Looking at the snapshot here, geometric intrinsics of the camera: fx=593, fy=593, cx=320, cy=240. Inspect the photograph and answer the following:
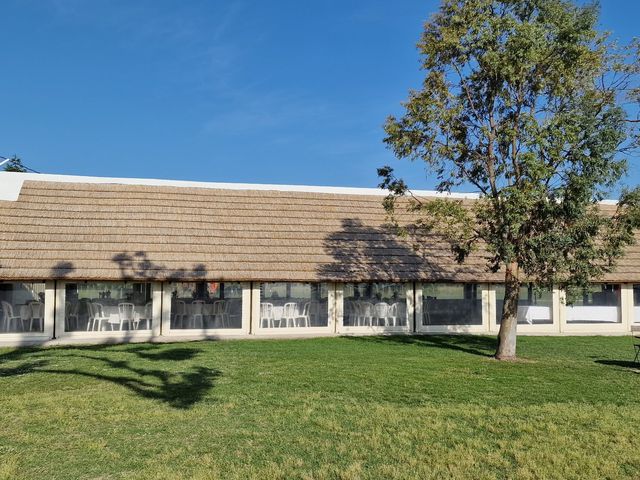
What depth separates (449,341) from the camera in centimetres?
1820

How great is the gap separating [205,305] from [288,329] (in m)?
2.77

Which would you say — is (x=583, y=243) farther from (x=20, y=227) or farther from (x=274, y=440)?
(x=20, y=227)

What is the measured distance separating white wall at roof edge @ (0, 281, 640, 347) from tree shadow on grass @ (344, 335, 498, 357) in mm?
778

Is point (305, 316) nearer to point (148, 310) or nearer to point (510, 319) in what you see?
point (148, 310)

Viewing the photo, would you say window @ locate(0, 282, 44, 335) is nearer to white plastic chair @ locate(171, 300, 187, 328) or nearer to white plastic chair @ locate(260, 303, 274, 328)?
white plastic chair @ locate(171, 300, 187, 328)

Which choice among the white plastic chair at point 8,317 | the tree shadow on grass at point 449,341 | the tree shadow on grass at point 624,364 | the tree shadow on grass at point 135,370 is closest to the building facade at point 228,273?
the white plastic chair at point 8,317

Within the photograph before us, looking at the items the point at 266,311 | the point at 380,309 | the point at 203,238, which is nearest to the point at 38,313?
the point at 203,238

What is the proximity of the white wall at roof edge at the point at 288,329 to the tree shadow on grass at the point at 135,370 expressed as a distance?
164 centimetres

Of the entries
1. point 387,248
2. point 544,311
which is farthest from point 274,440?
point 544,311

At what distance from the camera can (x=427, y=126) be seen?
545 inches

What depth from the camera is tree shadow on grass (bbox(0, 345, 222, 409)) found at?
9758 millimetres

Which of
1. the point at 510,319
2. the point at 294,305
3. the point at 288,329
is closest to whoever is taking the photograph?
the point at 510,319

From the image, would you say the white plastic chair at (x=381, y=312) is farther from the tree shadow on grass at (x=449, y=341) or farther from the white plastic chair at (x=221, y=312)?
the white plastic chair at (x=221, y=312)

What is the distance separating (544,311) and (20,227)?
57.5 ft
